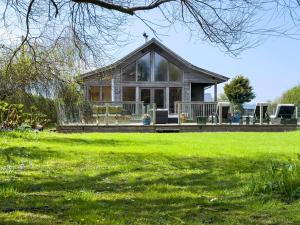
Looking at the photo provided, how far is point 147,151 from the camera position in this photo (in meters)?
11.6

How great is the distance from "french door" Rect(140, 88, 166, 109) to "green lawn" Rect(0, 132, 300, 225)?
2412cm

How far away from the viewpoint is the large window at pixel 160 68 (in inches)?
1396

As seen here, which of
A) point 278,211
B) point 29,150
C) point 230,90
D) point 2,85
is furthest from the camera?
point 230,90

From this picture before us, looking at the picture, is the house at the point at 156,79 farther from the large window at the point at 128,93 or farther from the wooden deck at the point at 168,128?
the wooden deck at the point at 168,128

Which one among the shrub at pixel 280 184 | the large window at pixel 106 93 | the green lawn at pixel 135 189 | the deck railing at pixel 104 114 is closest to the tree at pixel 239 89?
the large window at pixel 106 93

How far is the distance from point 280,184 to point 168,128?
19435 mm

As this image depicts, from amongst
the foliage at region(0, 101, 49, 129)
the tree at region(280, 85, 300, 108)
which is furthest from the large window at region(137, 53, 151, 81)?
the tree at region(280, 85, 300, 108)

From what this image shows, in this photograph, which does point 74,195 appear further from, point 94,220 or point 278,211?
point 278,211

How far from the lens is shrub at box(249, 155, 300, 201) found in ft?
18.9

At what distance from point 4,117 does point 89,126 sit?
6.11 metres

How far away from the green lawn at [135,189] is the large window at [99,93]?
76.3 feet

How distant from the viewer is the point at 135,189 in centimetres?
649

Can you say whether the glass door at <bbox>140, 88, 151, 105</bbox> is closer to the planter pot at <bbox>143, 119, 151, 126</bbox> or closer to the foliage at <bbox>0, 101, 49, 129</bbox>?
the planter pot at <bbox>143, 119, 151, 126</bbox>

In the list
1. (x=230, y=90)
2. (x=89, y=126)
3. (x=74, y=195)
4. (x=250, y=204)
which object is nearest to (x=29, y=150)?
(x=74, y=195)
